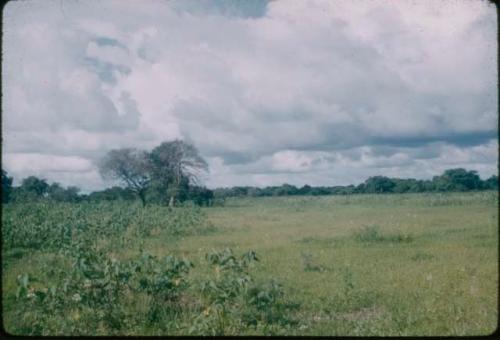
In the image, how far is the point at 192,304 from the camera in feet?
20.2

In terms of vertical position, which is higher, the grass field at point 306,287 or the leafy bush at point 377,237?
the leafy bush at point 377,237

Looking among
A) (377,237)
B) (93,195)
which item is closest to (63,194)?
(93,195)

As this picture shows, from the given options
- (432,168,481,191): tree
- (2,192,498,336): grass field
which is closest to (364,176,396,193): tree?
(432,168,481,191): tree

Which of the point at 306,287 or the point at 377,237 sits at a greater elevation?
the point at 377,237

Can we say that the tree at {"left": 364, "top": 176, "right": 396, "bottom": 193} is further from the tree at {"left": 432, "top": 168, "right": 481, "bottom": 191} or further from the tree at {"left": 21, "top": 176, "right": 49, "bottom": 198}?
the tree at {"left": 21, "top": 176, "right": 49, "bottom": 198}

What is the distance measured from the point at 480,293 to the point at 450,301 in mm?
818

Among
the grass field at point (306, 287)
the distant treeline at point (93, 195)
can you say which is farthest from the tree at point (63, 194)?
the grass field at point (306, 287)

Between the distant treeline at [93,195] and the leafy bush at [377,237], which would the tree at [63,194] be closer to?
the distant treeline at [93,195]

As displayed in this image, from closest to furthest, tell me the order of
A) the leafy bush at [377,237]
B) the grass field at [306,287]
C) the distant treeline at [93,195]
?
the grass field at [306,287] < the leafy bush at [377,237] < the distant treeline at [93,195]

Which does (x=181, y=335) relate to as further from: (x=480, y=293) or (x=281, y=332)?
(x=480, y=293)

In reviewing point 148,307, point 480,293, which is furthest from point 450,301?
point 148,307

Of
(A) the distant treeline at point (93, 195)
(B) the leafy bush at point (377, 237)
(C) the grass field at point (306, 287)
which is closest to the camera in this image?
(C) the grass field at point (306, 287)

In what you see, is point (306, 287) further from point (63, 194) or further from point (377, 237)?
point (63, 194)

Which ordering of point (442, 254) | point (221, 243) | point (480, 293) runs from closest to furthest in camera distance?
point (480, 293) → point (442, 254) → point (221, 243)
